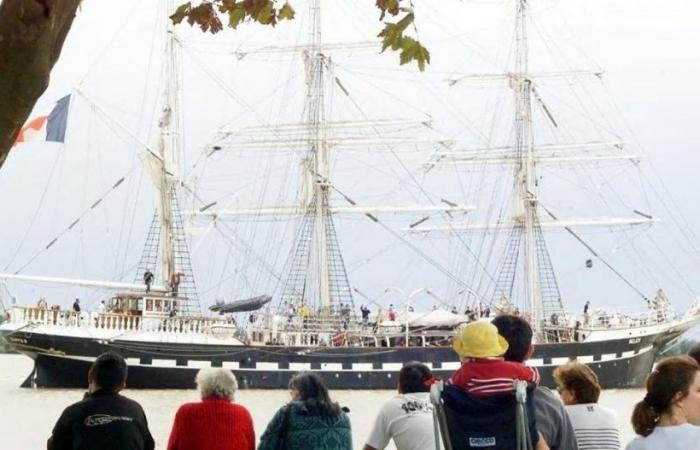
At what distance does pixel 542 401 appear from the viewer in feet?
20.1

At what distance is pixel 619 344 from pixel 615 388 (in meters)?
2.29

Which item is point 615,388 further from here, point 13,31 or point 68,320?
point 13,31

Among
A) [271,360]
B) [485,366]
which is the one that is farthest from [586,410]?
[271,360]

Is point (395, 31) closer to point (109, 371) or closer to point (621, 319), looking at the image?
point (109, 371)

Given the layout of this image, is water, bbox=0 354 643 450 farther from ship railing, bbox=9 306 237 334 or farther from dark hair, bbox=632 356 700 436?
dark hair, bbox=632 356 700 436

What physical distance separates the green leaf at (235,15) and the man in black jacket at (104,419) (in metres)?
2.04

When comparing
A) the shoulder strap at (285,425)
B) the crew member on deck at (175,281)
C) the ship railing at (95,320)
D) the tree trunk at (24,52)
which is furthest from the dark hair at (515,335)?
the crew member on deck at (175,281)

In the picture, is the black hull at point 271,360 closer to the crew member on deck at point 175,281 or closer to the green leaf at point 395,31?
the crew member on deck at point 175,281

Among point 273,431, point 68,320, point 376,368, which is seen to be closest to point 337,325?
point 376,368

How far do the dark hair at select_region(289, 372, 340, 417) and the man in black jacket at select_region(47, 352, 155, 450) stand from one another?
859 millimetres

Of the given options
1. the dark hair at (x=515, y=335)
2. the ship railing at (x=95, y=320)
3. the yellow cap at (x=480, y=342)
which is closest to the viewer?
the yellow cap at (x=480, y=342)

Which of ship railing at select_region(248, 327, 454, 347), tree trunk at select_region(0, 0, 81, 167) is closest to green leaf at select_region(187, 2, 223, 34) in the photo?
tree trunk at select_region(0, 0, 81, 167)

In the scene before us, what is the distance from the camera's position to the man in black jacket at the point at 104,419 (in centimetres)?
706

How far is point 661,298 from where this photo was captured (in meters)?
64.8
